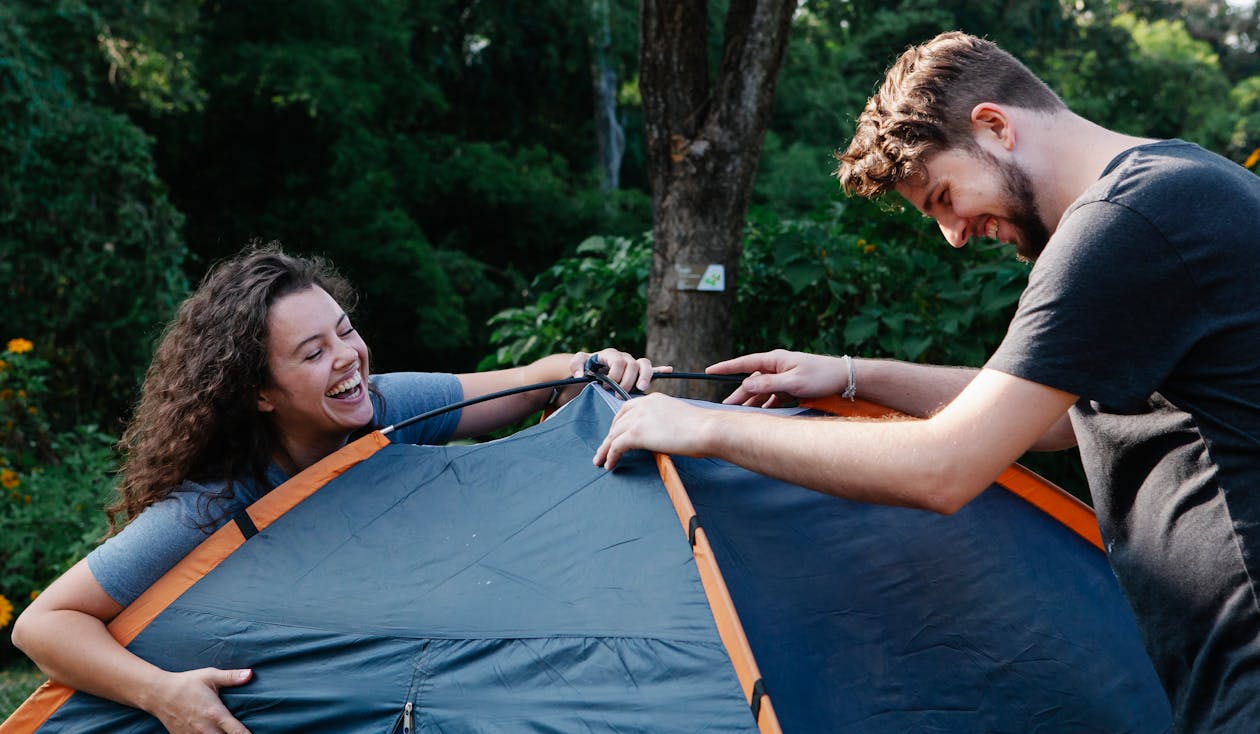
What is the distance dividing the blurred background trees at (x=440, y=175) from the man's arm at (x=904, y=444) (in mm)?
1160

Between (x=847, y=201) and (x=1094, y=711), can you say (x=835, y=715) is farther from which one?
(x=847, y=201)

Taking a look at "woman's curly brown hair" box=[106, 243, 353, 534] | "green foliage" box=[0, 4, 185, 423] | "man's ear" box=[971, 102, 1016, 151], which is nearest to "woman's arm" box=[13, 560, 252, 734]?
"woman's curly brown hair" box=[106, 243, 353, 534]

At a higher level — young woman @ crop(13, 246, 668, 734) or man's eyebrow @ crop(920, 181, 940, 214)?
man's eyebrow @ crop(920, 181, 940, 214)

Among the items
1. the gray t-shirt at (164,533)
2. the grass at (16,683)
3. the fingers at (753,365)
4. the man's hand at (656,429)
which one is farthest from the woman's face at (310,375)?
the grass at (16,683)

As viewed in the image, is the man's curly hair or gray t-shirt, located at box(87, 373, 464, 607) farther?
gray t-shirt, located at box(87, 373, 464, 607)

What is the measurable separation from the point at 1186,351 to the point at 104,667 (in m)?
1.71

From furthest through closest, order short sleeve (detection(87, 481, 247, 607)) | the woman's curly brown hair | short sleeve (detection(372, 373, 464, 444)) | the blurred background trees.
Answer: the blurred background trees, short sleeve (detection(372, 373, 464, 444)), the woman's curly brown hair, short sleeve (detection(87, 481, 247, 607))

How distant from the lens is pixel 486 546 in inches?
71.5

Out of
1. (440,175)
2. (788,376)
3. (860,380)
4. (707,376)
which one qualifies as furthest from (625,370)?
(440,175)

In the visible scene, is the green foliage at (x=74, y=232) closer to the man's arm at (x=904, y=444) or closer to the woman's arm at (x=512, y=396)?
the woman's arm at (x=512, y=396)

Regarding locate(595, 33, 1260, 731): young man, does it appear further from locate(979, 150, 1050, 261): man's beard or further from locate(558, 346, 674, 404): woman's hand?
locate(558, 346, 674, 404): woman's hand

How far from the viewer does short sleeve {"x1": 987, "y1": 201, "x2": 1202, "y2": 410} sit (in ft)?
4.24

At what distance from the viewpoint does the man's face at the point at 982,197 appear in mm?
1566

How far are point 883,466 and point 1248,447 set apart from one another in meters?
0.44
